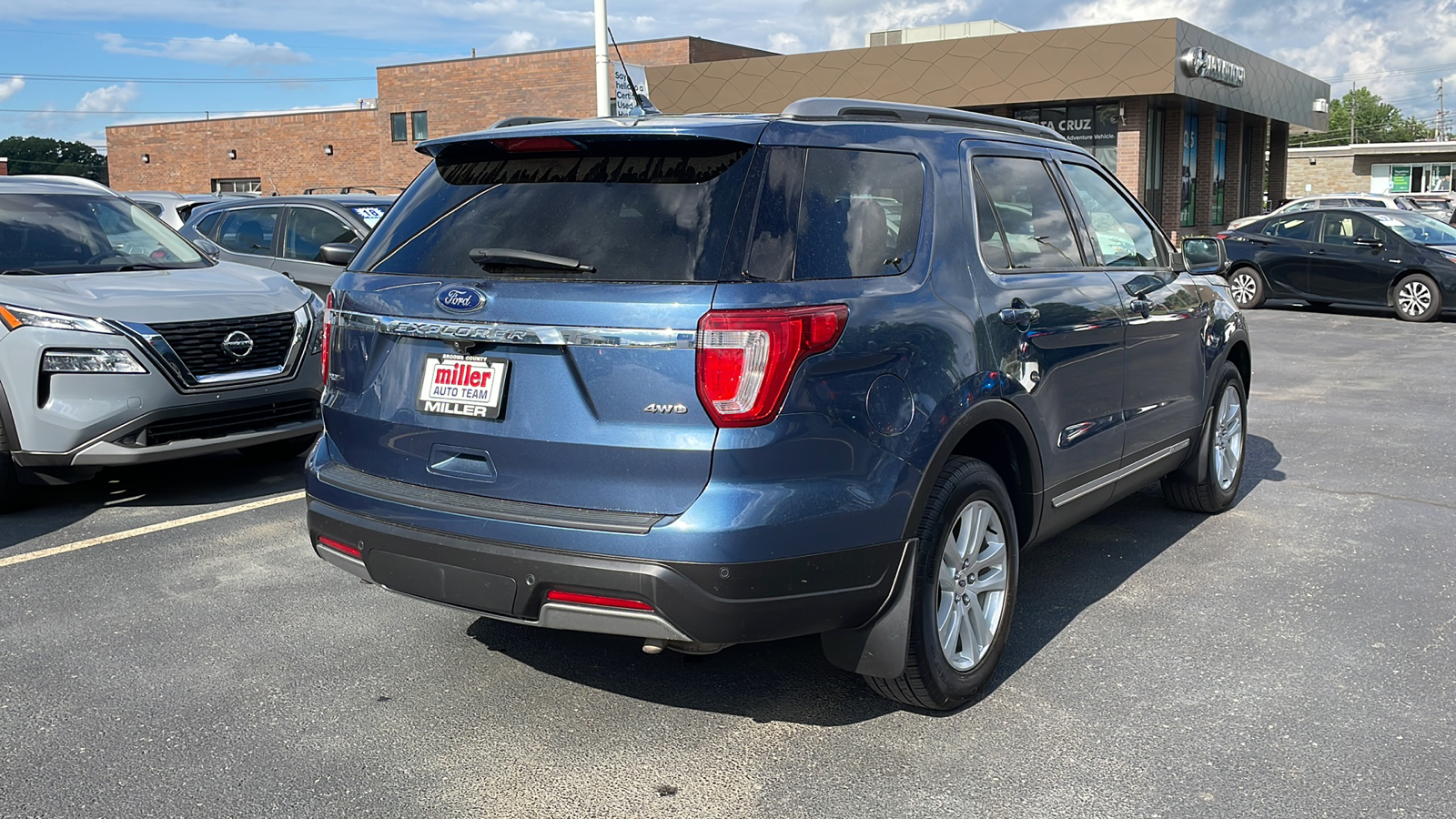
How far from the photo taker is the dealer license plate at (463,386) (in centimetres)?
336

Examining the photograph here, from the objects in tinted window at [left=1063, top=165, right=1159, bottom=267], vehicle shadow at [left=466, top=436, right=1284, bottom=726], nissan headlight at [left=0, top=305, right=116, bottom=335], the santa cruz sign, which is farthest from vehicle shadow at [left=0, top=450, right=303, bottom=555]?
the santa cruz sign

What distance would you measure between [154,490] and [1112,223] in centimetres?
548

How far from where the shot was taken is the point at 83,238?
24.5 feet

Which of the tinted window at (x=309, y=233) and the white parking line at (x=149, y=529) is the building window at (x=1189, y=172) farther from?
the white parking line at (x=149, y=529)

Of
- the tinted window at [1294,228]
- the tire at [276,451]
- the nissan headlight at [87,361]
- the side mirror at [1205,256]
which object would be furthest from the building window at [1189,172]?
the nissan headlight at [87,361]

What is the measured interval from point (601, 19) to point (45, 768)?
17.7m

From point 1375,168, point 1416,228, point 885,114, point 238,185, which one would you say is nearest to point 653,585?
point 885,114

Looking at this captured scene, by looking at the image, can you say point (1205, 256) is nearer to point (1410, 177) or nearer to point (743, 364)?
point (743, 364)

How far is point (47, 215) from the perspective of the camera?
7.43 metres

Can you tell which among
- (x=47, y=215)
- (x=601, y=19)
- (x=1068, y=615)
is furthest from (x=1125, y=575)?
(x=601, y=19)

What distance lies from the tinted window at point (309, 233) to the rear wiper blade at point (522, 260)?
762 centimetres

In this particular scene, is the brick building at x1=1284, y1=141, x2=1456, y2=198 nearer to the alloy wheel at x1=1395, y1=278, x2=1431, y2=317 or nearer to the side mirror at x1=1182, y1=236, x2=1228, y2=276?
the alloy wheel at x1=1395, y1=278, x2=1431, y2=317

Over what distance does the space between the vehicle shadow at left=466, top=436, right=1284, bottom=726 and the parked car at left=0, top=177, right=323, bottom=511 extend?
2.68m

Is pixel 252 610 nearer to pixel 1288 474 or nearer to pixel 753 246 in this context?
pixel 753 246
